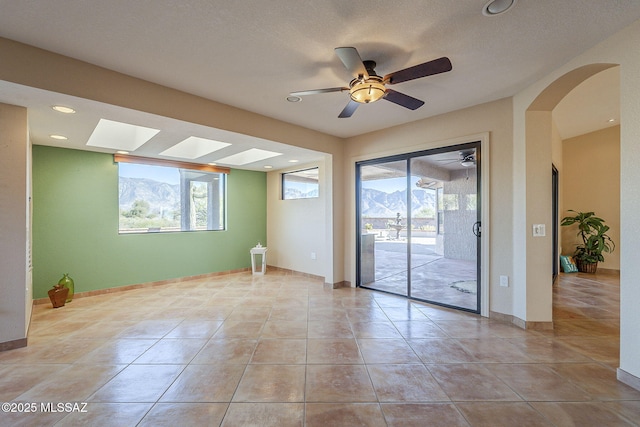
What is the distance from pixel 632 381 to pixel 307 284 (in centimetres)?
406

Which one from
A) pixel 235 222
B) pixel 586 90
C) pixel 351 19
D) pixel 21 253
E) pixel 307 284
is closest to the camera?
pixel 351 19

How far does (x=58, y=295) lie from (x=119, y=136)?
2.46m

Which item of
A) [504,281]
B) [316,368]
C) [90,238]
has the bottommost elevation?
[316,368]

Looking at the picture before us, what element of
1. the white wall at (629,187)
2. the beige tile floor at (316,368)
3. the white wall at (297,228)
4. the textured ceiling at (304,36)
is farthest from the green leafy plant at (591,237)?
the white wall at (297,228)

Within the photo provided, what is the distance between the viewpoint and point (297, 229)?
19.7 feet

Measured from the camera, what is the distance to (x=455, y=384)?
2029 mm

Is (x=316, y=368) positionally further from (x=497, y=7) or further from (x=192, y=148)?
(x=192, y=148)

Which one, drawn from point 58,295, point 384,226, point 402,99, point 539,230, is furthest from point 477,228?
point 58,295

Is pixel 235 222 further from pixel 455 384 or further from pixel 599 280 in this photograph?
pixel 599 280

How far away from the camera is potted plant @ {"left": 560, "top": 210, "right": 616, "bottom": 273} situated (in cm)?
550

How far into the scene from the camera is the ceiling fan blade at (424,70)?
197cm

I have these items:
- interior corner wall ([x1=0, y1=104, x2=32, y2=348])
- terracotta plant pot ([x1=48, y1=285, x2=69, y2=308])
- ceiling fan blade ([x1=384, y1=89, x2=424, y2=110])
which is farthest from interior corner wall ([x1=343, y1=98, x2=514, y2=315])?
terracotta plant pot ([x1=48, y1=285, x2=69, y2=308])

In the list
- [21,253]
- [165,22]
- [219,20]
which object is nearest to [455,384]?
[219,20]

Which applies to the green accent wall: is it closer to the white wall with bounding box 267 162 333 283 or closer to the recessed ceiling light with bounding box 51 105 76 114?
the white wall with bounding box 267 162 333 283
